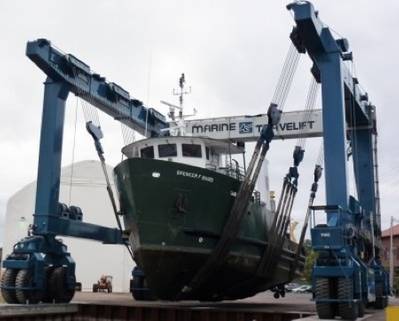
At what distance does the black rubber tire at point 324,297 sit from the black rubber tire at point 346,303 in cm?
17

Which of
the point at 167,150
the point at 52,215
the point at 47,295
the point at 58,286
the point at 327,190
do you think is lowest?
the point at 47,295

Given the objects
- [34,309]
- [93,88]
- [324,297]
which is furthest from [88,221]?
[324,297]

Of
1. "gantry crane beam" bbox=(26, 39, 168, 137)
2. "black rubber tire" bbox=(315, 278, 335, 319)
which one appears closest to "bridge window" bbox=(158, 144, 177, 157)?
"gantry crane beam" bbox=(26, 39, 168, 137)

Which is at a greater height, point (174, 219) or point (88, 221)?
point (88, 221)

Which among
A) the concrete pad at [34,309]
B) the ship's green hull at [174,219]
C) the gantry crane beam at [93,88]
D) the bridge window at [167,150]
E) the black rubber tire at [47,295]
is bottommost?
the concrete pad at [34,309]

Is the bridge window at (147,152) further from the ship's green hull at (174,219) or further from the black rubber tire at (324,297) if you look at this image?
the black rubber tire at (324,297)

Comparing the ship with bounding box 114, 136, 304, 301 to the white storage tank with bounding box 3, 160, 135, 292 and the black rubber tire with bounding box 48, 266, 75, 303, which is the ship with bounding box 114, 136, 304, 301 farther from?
the white storage tank with bounding box 3, 160, 135, 292

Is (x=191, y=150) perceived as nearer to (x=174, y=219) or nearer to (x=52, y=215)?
(x=174, y=219)

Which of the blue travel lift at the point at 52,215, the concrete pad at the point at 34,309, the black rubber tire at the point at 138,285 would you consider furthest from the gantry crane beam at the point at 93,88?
the concrete pad at the point at 34,309

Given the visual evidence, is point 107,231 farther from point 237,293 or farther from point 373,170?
point 373,170

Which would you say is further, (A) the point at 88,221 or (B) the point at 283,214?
(A) the point at 88,221

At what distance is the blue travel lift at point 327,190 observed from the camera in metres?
10.6

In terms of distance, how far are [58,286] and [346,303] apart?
7.37 metres

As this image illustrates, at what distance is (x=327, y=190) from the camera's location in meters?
11.5
